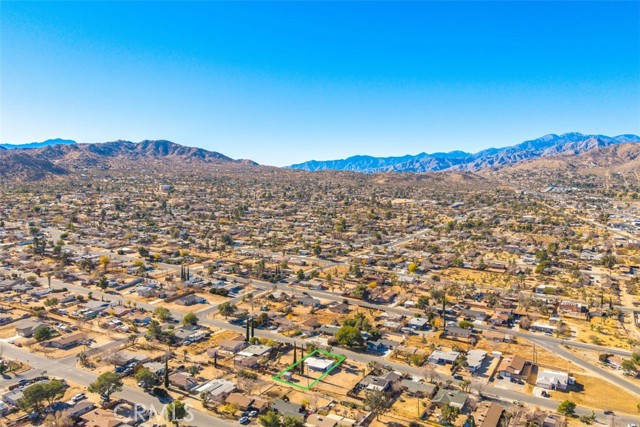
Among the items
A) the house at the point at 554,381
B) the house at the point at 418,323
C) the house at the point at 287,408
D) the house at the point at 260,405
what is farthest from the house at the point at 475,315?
the house at the point at 260,405

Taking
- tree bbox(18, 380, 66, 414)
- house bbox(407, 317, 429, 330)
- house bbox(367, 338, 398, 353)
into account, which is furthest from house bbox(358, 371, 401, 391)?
tree bbox(18, 380, 66, 414)

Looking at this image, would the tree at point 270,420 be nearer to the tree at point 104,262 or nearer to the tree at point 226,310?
the tree at point 226,310

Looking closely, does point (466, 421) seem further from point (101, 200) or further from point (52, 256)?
point (101, 200)

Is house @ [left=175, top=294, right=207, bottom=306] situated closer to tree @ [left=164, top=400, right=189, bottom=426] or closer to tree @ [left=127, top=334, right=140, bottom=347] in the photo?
tree @ [left=127, top=334, right=140, bottom=347]

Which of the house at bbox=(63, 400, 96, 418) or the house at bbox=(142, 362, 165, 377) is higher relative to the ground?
the house at bbox=(142, 362, 165, 377)

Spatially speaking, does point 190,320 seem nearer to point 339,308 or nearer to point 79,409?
point 79,409
